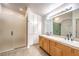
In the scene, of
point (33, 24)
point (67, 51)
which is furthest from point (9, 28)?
point (67, 51)

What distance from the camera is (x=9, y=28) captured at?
2.04m

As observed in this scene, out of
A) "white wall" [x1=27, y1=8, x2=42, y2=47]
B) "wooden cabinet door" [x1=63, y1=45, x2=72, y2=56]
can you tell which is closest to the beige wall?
"white wall" [x1=27, y1=8, x2=42, y2=47]

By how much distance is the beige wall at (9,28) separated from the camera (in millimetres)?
1863

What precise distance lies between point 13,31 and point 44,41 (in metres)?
2.09

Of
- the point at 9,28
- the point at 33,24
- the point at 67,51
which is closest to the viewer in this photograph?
the point at 9,28

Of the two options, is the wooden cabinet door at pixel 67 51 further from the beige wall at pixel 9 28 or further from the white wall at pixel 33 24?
the beige wall at pixel 9 28

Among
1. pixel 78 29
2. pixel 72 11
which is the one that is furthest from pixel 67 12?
pixel 78 29

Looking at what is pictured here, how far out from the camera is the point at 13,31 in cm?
209

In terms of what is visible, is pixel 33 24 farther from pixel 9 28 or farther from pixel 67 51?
pixel 67 51

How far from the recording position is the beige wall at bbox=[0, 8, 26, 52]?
6.11 feet

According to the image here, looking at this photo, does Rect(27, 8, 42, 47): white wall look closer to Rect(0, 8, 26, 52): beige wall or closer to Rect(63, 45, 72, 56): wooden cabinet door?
Rect(0, 8, 26, 52): beige wall

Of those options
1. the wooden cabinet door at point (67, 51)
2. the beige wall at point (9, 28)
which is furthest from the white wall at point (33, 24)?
the wooden cabinet door at point (67, 51)

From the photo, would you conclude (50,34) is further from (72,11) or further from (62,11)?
(72,11)

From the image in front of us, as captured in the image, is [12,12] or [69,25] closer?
[12,12]
